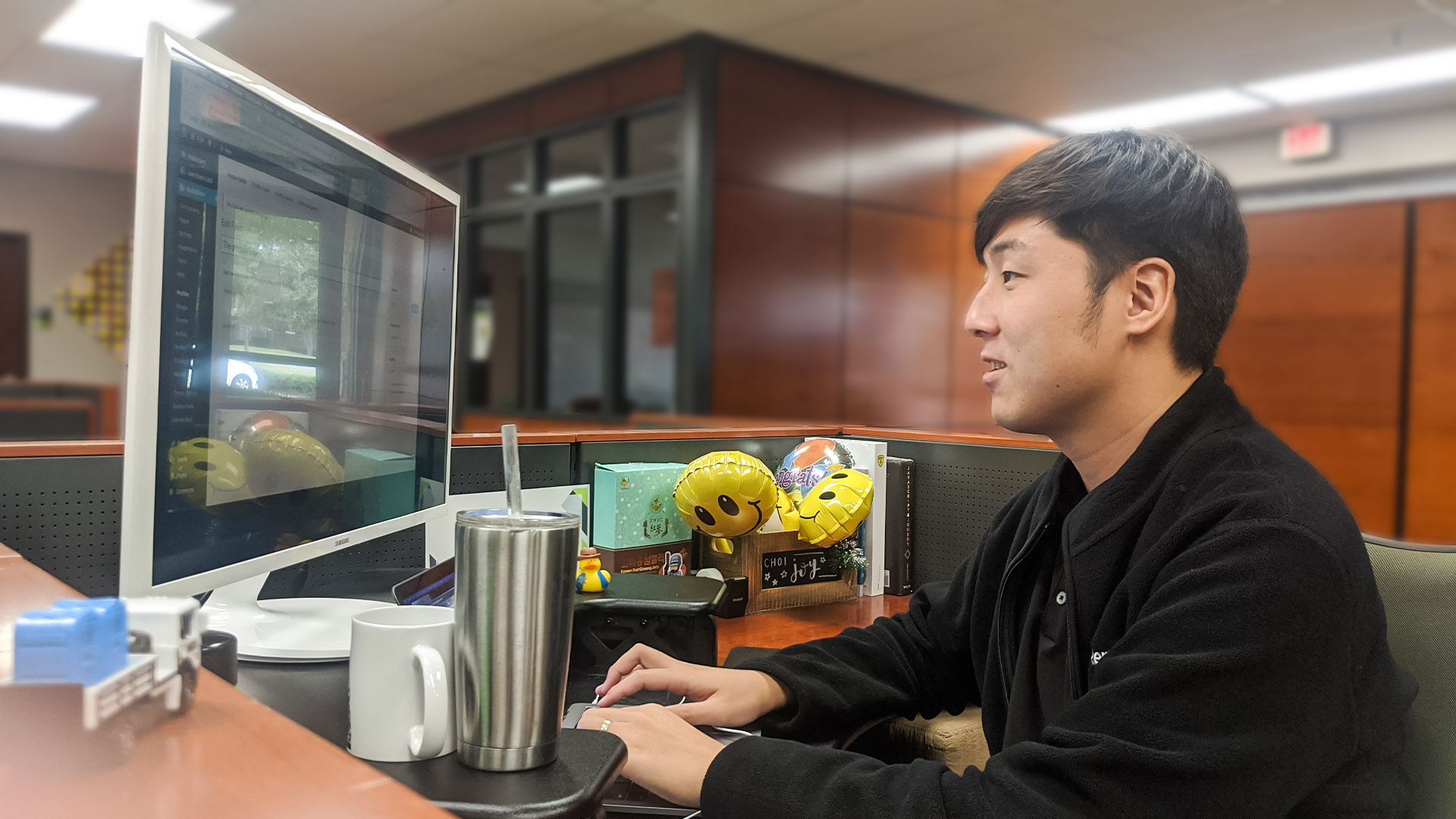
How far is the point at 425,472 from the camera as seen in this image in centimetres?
116

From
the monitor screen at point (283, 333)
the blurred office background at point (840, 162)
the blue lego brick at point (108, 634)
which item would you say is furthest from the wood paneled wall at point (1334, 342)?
the blue lego brick at point (108, 634)

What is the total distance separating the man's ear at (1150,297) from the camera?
935mm

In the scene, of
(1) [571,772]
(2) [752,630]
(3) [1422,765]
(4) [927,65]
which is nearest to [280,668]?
(1) [571,772]

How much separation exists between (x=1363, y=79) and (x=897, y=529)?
4944 mm

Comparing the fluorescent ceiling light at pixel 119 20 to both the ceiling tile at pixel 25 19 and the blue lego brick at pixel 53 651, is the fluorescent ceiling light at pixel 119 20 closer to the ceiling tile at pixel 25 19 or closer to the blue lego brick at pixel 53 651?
the ceiling tile at pixel 25 19

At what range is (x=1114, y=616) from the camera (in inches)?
34.0

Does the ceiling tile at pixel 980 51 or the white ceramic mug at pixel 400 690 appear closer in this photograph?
the white ceramic mug at pixel 400 690

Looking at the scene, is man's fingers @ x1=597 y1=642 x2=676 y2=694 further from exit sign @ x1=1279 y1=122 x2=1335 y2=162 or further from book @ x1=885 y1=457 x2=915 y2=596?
exit sign @ x1=1279 y1=122 x2=1335 y2=162

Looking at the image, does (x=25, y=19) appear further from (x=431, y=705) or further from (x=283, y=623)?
(x=431, y=705)

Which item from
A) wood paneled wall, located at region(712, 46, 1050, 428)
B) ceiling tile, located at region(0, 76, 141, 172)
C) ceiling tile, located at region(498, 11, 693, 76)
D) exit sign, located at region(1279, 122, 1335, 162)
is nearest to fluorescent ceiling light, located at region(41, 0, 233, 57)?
ceiling tile, located at region(0, 76, 141, 172)

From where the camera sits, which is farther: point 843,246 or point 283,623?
point 843,246

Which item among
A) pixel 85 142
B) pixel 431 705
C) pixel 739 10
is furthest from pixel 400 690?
pixel 85 142

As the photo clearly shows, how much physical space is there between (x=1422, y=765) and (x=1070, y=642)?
0.35m

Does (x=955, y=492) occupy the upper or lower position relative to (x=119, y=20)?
lower
